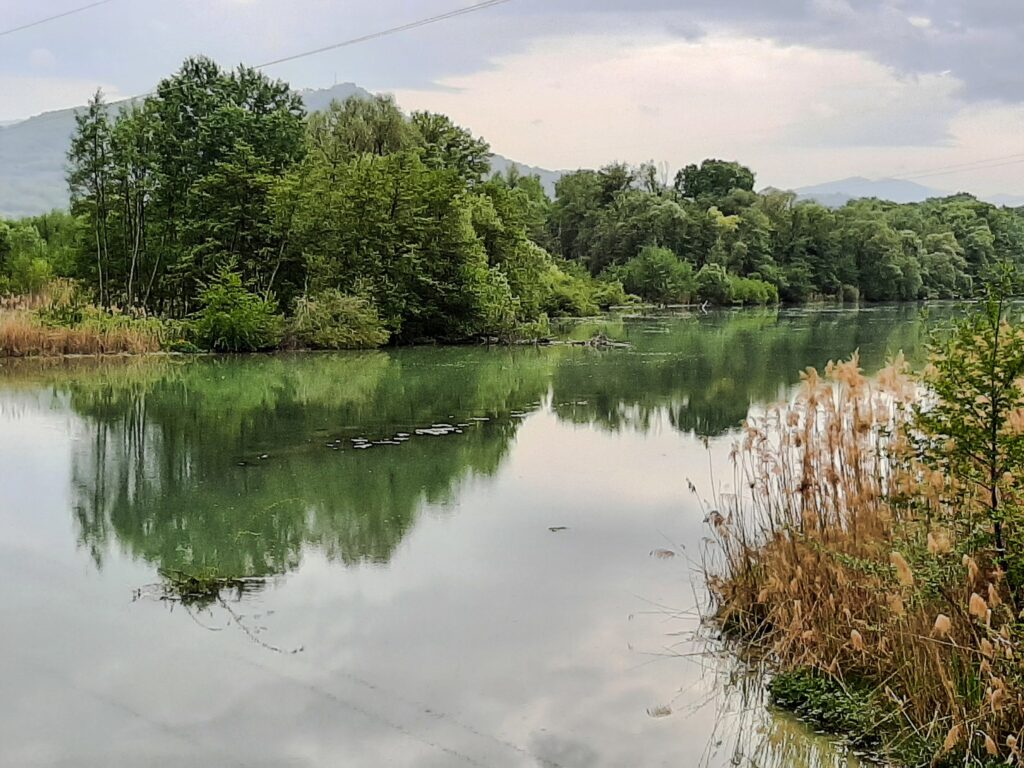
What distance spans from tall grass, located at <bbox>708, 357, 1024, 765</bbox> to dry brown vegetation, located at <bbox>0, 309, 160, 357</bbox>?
15.4 m

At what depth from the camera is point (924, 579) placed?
3.73m

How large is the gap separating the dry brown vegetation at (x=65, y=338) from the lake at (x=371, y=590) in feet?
18.9

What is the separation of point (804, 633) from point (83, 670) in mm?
3101

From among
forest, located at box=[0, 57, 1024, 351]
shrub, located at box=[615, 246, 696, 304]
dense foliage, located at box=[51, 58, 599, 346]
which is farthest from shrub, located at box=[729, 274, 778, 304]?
dense foliage, located at box=[51, 58, 599, 346]

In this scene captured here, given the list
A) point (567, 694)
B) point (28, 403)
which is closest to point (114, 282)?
point (28, 403)

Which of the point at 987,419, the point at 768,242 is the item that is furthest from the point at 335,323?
the point at 768,242

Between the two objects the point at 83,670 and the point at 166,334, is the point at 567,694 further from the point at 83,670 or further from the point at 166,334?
the point at 166,334

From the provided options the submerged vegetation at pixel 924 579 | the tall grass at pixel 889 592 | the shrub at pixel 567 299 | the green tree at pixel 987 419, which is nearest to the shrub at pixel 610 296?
the shrub at pixel 567 299

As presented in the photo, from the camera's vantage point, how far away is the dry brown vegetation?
58.4 ft

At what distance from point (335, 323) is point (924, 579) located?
59.6 feet

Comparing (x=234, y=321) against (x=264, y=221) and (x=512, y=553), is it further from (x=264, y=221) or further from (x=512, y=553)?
(x=512, y=553)

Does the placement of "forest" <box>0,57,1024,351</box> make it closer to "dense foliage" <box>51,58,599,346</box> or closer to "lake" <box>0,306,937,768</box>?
"dense foliage" <box>51,58,599,346</box>

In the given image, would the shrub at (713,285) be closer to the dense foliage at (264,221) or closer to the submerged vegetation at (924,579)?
the dense foliage at (264,221)

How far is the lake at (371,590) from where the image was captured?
3967 millimetres
